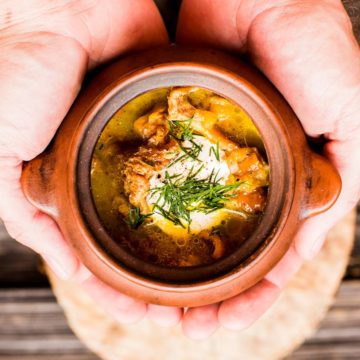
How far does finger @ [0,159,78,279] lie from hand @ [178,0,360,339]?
0.50 metres

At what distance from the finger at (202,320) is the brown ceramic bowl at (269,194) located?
0.44 m

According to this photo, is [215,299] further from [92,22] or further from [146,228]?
[92,22]

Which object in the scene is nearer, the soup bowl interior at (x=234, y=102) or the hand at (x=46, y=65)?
the soup bowl interior at (x=234, y=102)

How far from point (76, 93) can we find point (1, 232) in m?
1.06

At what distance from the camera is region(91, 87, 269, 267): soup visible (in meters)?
1.47

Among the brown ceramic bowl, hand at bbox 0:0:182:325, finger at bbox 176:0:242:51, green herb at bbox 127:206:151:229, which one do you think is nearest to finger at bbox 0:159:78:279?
hand at bbox 0:0:182:325

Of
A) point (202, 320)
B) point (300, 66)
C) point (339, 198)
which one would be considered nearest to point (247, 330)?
point (202, 320)

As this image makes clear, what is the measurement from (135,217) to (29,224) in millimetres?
464

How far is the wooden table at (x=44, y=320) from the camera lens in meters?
2.37

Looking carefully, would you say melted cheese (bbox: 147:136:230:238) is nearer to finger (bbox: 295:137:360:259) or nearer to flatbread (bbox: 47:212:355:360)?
finger (bbox: 295:137:360:259)

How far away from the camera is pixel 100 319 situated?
224 cm

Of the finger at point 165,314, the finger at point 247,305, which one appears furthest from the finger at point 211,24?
the finger at point 165,314

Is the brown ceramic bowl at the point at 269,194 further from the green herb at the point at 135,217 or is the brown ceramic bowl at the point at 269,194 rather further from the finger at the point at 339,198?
the finger at the point at 339,198

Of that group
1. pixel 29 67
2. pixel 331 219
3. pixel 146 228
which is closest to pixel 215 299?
pixel 146 228
